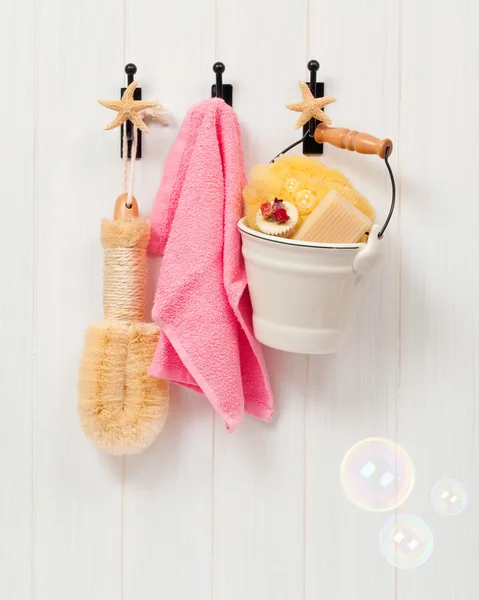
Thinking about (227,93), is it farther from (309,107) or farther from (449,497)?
(449,497)

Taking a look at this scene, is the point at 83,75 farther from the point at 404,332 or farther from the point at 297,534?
the point at 297,534

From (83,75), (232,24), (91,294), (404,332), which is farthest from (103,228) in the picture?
(404,332)

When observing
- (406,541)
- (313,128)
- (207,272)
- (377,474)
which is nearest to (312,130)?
(313,128)

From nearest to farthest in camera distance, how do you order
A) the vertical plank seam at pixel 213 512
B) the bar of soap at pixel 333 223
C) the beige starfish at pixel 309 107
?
the bar of soap at pixel 333 223, the beige starfish at pixel 309 107, the vertical plank seam at pixel 213 512

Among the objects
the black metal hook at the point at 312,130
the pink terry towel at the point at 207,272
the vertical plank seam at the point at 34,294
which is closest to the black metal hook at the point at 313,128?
the black metal hook at the point at 312,130

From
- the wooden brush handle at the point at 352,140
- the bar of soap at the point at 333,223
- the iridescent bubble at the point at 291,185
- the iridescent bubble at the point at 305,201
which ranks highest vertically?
the wooden brush handle at the point at 352,140

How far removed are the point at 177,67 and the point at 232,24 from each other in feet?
0.34

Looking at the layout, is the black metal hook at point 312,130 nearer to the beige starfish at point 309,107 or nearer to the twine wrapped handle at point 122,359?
the beige starfish at point 309,107

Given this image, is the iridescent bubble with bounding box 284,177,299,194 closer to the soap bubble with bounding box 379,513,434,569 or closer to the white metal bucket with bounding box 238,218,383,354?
the white metal bucket with bounding box 238,218,383,354

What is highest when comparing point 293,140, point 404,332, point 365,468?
point 293,140

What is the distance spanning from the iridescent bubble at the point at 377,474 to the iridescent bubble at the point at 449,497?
0.14ft

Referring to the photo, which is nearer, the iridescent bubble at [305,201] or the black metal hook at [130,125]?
the iridescent bubble at [305,201]

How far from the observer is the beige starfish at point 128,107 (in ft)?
2.99

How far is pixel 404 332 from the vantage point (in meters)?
0.97
